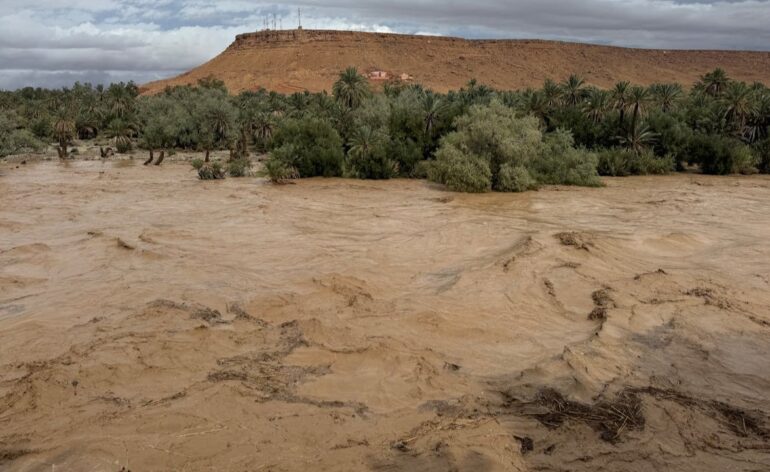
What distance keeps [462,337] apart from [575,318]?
2.36 metres

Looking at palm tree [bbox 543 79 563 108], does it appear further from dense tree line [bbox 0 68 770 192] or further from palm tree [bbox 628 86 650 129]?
palm tree [bbox 628 86 650 129]

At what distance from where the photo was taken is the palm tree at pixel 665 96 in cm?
4062

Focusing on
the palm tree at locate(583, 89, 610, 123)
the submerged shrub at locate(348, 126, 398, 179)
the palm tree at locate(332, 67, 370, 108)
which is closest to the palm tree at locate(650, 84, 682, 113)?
the palm tree at locate(583, 89, 610, 123)

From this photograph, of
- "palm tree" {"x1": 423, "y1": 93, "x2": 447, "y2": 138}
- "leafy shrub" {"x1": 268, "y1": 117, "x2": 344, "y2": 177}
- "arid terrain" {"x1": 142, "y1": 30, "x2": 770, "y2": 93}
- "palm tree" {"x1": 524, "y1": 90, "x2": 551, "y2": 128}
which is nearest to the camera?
"leafy shrub" {"x1": 268, "y1": 117, "x2": 344, "y2": 177}

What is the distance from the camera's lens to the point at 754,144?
114ft

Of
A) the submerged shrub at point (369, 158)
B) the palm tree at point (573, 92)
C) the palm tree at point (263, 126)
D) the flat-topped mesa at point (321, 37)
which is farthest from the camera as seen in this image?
the flat-topped mesa at point (321, 37)

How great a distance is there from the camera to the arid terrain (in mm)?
95250

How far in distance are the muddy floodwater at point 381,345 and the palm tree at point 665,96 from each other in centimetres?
2387

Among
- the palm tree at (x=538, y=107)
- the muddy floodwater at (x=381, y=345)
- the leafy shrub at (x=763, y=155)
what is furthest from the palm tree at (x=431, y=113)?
the leafy shrub at (x=763, y=155)

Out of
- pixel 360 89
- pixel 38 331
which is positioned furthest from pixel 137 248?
pixel 360 89

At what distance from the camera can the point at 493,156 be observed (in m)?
27.7

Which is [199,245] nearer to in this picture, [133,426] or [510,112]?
[133,426]

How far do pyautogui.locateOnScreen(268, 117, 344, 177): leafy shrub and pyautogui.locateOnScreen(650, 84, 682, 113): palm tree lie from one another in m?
23.0

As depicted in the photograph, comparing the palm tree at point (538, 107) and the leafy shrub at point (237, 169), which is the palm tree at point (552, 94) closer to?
the palm tree at point (538, 107)
